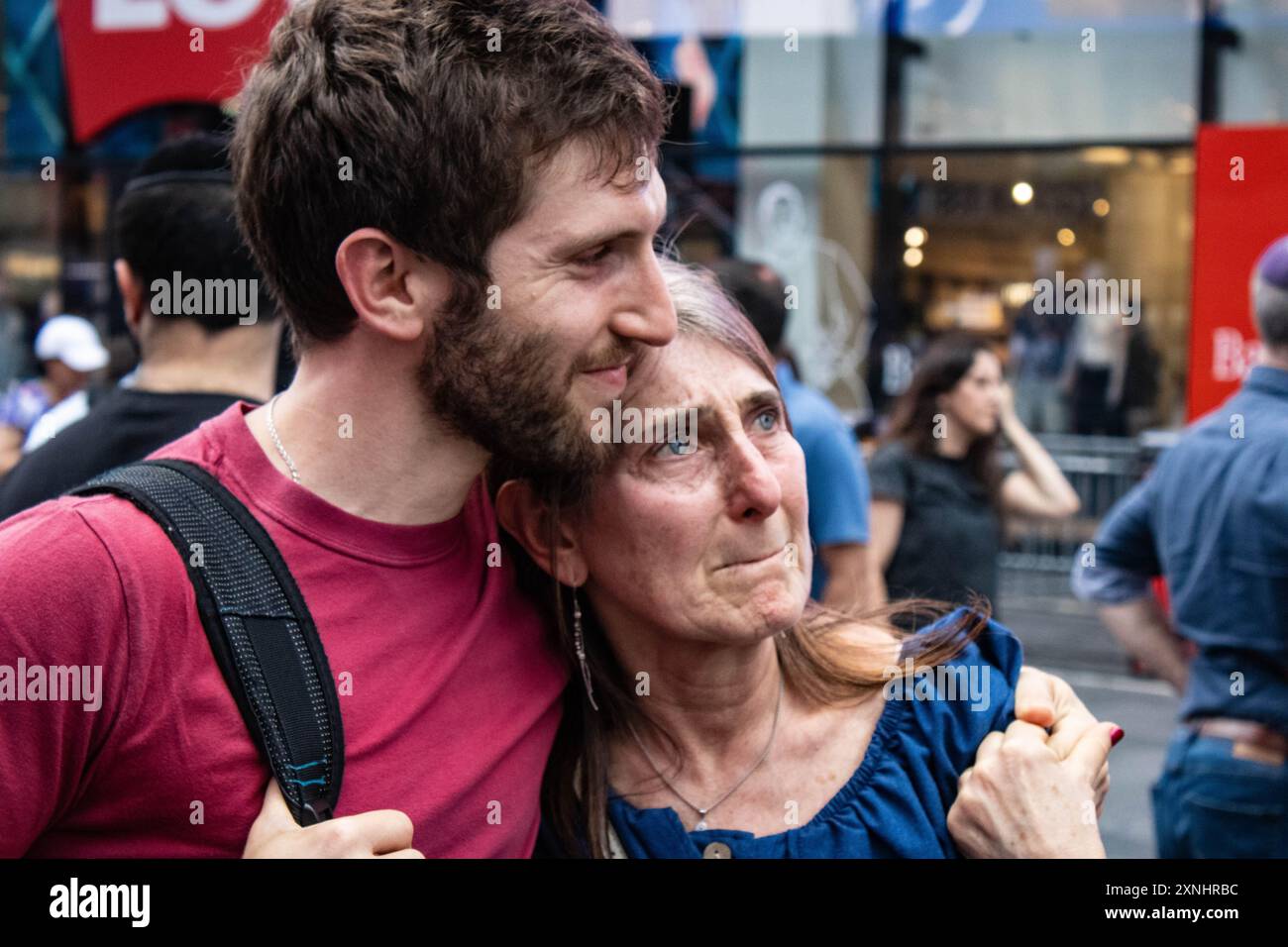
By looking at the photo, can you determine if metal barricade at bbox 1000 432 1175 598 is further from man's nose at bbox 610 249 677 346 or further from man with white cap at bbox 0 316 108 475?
man's nose at bbox 610 249 677 346

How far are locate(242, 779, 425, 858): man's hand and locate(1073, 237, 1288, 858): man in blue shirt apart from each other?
8.55ft

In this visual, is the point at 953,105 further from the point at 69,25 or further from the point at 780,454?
the point at 780,454

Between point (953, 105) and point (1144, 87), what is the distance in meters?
1.35

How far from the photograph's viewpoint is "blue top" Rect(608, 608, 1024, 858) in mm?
2096

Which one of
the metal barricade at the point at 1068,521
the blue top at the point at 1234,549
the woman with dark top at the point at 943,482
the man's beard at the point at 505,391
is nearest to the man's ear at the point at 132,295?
the man's beard at the point at 505,391

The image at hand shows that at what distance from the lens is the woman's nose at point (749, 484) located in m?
2.08

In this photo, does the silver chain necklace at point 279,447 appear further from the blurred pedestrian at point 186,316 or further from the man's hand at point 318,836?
the blurred pedestrian at point 186,316

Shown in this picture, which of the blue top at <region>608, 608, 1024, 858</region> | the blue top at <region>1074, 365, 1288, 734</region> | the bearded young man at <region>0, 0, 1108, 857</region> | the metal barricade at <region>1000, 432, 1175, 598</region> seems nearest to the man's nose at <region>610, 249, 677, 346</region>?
the bearded young man at <region>0, 0, 1108, 857</region>

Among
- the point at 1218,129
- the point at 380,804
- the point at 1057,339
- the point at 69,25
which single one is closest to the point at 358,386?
the point at 380,804

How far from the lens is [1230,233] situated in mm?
7227

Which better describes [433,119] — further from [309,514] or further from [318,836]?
[318,836]

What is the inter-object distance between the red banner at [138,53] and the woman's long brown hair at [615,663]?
31.1 ft

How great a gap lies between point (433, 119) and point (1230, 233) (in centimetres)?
617

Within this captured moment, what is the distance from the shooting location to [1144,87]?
10586 mm
